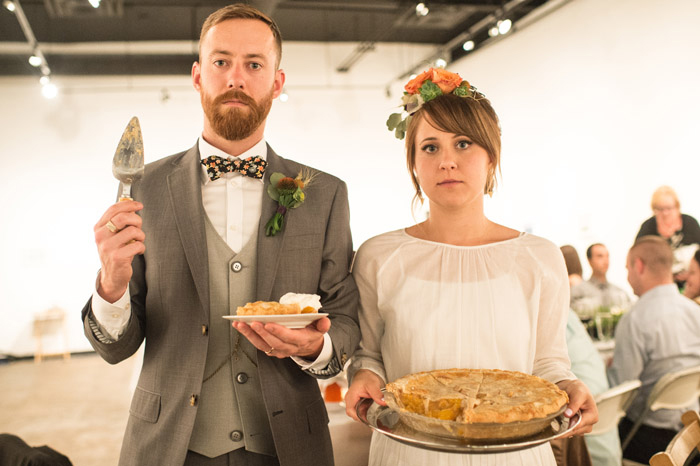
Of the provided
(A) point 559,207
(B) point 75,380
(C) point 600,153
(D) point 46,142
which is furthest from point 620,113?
(D) point 46,142

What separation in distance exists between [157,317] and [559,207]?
26.1ft

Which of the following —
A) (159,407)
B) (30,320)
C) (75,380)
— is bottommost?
(75,380)

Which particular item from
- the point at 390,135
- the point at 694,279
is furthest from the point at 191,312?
the point at 390,135

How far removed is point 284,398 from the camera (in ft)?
5.20

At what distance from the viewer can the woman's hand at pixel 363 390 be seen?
60.4 inches

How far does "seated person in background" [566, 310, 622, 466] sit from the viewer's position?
3207 mm

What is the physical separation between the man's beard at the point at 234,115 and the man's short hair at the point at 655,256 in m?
3.29

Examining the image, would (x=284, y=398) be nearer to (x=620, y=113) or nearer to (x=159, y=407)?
(x=159, y=407)

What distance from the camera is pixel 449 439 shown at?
123cm

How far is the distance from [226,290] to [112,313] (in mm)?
303

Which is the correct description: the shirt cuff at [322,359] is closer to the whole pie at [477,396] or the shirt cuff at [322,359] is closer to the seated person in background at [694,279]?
the whole pie at [477,396]

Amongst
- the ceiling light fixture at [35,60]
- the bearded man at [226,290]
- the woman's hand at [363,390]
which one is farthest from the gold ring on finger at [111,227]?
the ceiling light fixture at [35,60]

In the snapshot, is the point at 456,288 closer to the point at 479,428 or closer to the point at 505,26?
the point at 479,428

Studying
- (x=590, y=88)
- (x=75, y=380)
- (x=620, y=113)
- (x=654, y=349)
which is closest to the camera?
(x=654, y=349)
